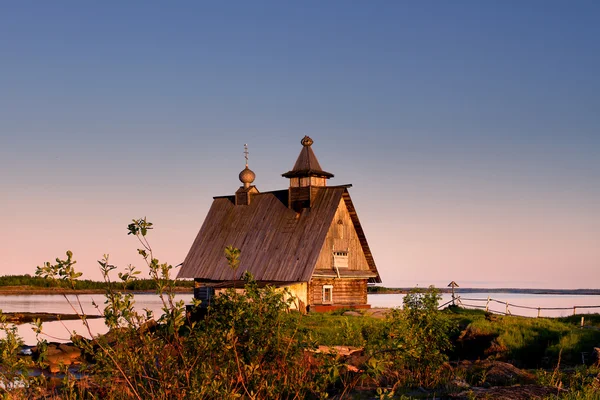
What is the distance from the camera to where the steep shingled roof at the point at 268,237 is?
3734 cm

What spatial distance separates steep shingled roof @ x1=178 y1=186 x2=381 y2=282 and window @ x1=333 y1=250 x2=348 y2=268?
2002 mm

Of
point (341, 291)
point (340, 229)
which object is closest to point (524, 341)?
point (341, 291)

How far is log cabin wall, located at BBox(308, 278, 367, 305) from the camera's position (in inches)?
1505

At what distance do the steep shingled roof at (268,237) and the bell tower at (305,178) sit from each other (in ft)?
1.56

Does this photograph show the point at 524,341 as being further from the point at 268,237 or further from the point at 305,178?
the point at 305,178

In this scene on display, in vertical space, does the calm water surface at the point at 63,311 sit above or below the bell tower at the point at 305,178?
below

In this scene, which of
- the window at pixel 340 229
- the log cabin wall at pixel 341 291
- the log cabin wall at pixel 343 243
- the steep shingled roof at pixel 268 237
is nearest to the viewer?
the steep shingled roof at pixel 268 237

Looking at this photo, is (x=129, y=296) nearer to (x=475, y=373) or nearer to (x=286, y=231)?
(x=475, y=373)

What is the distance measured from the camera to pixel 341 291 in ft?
130

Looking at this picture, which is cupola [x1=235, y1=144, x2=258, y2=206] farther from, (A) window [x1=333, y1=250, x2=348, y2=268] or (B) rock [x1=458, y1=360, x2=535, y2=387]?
(B) rock [x1=458, y1=360, x2=535, y2=387]

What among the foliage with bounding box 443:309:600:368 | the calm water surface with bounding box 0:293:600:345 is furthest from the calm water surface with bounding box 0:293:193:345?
the foliage with bounding box 443:309:600:368

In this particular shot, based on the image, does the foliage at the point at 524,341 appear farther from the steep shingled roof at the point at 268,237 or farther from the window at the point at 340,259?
the window at the point at 340,259

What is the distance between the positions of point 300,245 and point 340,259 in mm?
2906

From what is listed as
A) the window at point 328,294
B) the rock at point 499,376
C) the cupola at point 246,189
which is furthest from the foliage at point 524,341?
the cupola at point 246,189
